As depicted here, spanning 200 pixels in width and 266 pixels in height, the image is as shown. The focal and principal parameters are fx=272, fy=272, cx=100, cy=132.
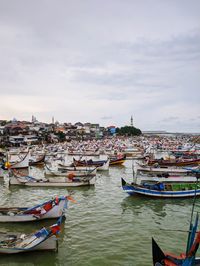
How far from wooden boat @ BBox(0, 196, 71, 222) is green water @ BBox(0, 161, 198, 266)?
0.39m

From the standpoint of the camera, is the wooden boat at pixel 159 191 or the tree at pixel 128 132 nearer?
the wooden boat at pixel 159 191

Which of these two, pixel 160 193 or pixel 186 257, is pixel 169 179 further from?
pixel 186 257

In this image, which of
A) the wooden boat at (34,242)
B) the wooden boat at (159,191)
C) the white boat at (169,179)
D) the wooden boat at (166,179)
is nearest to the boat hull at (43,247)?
the wooden boat at (34,242)

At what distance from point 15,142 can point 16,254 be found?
81.2 metres

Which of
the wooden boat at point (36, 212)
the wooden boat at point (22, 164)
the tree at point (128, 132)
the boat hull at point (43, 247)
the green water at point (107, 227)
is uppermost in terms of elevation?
the tree at point (128, 132)

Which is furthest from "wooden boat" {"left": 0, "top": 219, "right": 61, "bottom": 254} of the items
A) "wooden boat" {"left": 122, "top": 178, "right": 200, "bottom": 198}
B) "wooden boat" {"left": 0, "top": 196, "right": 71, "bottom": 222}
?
"wooden boat" {"left": 122, "top": 178, "right": 200, "bottom": 198}

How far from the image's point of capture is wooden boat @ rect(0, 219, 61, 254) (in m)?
11.8

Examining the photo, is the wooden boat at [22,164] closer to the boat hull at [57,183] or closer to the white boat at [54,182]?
the white boat at [54,182]

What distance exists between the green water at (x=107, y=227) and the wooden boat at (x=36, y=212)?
0.39 meters

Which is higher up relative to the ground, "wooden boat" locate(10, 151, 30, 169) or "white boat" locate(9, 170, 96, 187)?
"wooden boat" locate(10, 151, 30, 169)

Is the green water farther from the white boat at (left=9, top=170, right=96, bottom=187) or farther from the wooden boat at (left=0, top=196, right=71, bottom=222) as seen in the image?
the white boat at (left=9, top=170, right=96, bottom=187)

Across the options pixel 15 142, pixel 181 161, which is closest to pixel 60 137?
pixel 15 142

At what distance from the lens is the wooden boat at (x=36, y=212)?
617 inches

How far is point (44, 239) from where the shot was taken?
11875 millimetres
